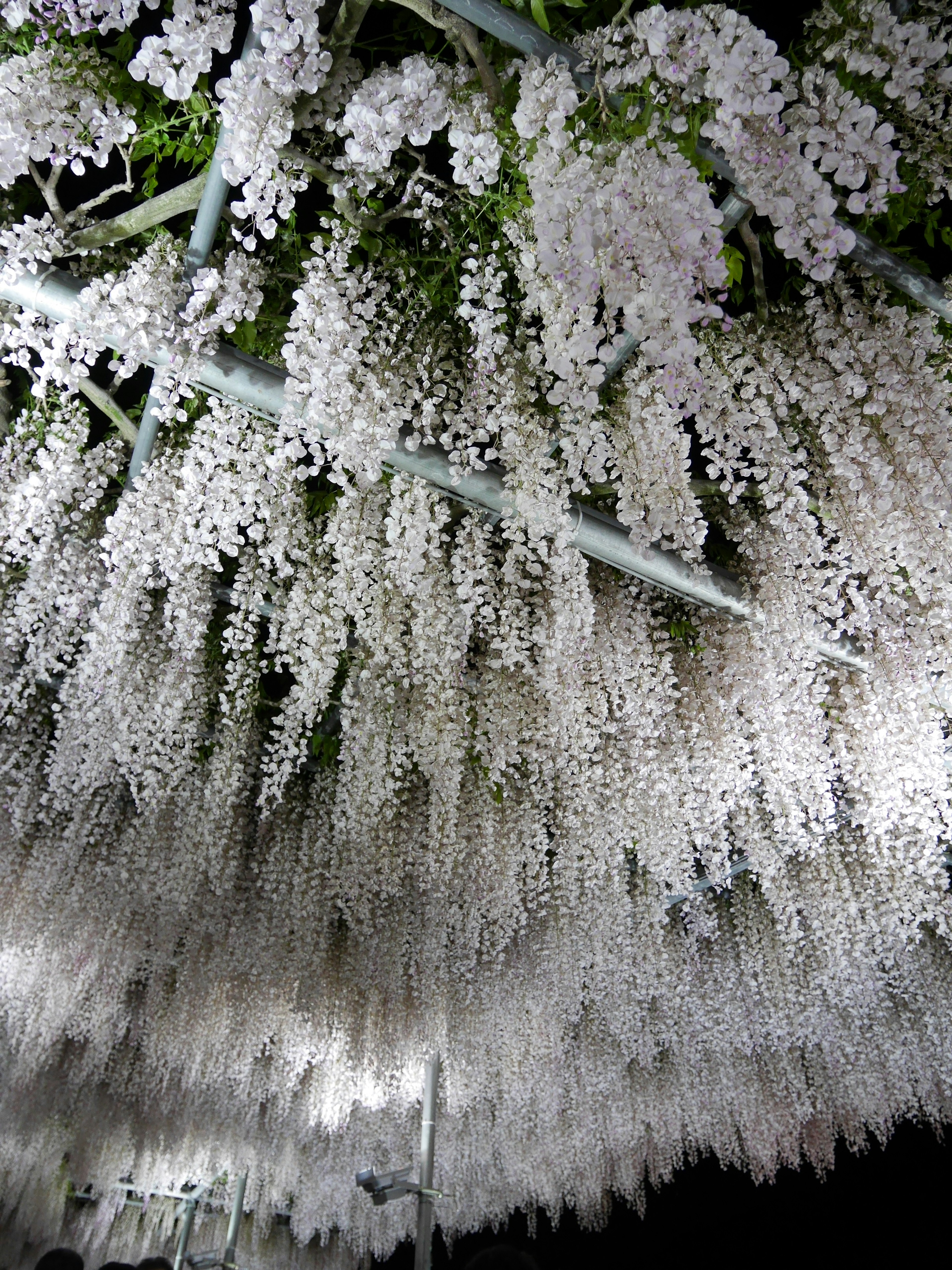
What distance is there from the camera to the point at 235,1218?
8.76 m

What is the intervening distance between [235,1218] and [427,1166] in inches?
196

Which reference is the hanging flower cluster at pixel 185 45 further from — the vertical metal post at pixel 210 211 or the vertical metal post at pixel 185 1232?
the vertical metal post at pixel 185 1232

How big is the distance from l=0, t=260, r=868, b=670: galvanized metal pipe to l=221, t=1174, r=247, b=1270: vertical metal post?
8.79m

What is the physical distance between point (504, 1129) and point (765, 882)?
5437 millimetres

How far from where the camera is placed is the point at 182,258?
7.26 feet

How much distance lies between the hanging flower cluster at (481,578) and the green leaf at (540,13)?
84 mm

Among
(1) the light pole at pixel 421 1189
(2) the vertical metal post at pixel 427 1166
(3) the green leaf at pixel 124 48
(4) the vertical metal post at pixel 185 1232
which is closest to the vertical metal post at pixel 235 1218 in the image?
(4) the vertical metal post at pixel 185 1232

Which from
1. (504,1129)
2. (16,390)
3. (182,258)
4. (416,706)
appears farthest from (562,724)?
(504,1129)

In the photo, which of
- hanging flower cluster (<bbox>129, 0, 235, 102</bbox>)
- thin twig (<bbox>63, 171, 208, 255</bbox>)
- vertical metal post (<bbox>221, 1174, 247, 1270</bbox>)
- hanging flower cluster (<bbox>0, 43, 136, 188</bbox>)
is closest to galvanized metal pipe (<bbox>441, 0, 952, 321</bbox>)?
hanging flower cluster (<bbox>129, 0, 235, 102</bbox>)

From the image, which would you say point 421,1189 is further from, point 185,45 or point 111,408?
point 185,45

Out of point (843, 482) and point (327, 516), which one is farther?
point (327, 516)

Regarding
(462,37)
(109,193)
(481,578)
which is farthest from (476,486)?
(109,193)

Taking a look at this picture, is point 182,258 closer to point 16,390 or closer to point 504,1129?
point 16,390

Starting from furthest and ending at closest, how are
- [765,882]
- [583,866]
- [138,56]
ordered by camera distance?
1. [583,866]
2. [765,882]
3. [138,56]
